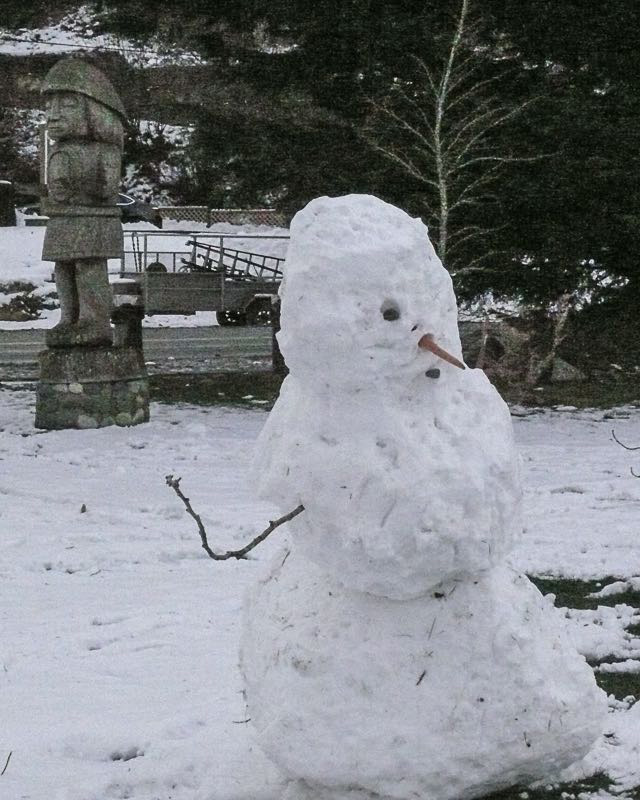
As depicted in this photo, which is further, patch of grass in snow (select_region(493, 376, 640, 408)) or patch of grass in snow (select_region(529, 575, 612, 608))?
patch of grass in snow (select_region(493, 376, 640, 408))

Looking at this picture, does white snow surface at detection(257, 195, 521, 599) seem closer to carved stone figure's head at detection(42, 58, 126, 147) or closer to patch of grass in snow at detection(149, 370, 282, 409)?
carved stone figure's head at detection(42, 58, 126, 147)

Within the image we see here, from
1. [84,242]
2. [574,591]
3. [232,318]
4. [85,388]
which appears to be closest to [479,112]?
[84,242]

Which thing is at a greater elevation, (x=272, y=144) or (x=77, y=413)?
(x=272, y=144)

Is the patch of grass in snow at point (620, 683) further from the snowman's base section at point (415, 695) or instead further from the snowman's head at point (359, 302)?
the snowman's head at point (359, 302)

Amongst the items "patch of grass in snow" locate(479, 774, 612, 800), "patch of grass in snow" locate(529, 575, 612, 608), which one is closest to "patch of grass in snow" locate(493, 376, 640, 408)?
"patch of grass in snow" locate(529, 575, 612, 608)

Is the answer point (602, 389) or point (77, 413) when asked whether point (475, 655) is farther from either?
point (602, 389)

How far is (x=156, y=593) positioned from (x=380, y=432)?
3.02 m

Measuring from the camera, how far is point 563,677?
313cm

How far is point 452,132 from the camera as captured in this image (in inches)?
439

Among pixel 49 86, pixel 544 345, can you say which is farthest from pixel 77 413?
pixel 544 345

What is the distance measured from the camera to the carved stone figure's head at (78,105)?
9.85 metres

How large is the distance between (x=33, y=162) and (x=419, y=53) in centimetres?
2035

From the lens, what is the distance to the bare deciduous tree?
1077 centimetres

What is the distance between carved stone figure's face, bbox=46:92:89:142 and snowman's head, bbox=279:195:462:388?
7.33 meters
